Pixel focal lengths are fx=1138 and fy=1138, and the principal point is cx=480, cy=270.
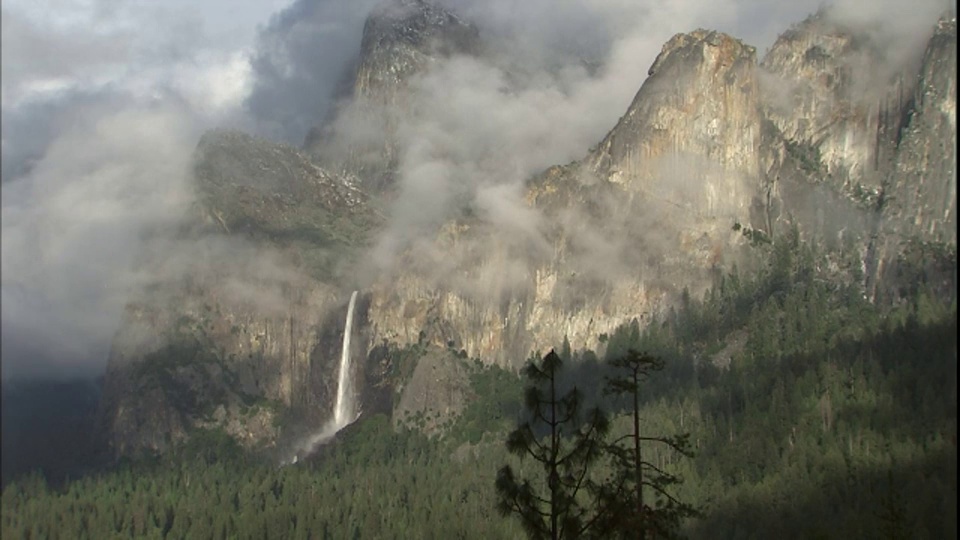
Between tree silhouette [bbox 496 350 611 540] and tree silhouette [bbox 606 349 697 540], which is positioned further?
tree silhouette [bbox 496 350 611 540]

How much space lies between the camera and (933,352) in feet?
605

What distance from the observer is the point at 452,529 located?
174 meters

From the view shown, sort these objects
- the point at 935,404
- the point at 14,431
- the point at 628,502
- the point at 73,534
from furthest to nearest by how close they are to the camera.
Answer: the point at 73,534 < the point at 935,404 < the point at 14,431 < the point at 628,502

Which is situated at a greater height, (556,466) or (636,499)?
(556,466)

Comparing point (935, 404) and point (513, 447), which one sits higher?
point (935, 404)

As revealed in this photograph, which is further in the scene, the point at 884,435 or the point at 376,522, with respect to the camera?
the point at 376,522

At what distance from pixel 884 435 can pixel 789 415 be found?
20580mm

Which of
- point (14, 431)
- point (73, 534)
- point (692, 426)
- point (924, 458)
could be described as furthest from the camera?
point (692, 426)

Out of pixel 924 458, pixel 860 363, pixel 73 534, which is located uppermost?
pixel 860 363

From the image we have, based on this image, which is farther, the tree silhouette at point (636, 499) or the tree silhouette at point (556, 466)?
the tree silhouette at point (556, 466)

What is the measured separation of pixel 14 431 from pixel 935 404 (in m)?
126

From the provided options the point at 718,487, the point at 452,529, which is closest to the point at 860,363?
the point at 718,487

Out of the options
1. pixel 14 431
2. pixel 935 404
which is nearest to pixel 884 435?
pixel 935 404

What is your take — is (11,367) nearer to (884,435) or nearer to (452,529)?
(452,529)
